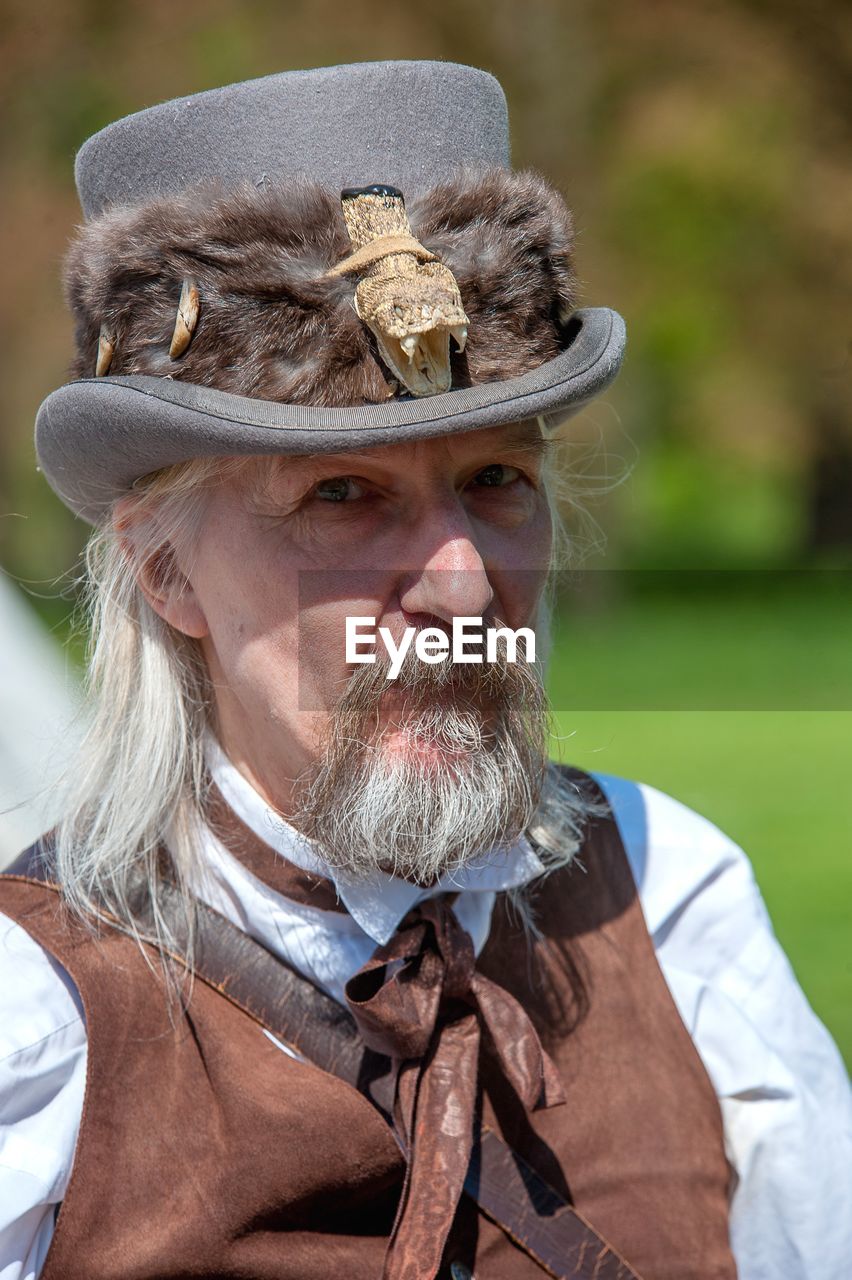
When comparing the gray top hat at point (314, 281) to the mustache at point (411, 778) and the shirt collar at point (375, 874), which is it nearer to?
the mustache at point (411, 778)

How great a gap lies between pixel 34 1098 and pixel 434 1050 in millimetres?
541

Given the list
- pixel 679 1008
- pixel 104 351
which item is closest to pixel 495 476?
pixel 104 351

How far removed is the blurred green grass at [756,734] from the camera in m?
6.48

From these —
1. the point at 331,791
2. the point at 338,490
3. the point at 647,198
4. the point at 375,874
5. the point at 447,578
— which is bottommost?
the point at 375,874

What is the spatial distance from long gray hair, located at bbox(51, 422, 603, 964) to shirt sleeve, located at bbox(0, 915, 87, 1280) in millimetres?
128

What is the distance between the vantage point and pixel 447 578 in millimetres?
1740

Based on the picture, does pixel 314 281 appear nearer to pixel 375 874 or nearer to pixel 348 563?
pixel 348 563

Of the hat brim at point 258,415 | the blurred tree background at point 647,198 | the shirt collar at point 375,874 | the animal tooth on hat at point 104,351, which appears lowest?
the shirt collar at point 375,874

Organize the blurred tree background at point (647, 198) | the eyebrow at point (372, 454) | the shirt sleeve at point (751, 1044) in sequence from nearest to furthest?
the eyebrow at point (372, 454) → the shirt sleeve at point (751, 1044) → the blurred tree background at point (647, 198)

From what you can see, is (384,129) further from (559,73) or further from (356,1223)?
(559,73)

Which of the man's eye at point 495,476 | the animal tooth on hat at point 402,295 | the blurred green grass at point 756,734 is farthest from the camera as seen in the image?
the blurred green grass at point 756,734

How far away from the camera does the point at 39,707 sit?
351 centimetres

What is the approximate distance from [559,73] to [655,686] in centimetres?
952

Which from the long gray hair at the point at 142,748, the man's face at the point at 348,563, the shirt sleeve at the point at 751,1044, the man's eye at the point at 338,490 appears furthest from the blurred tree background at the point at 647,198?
the man's eye at the point at 338,490
